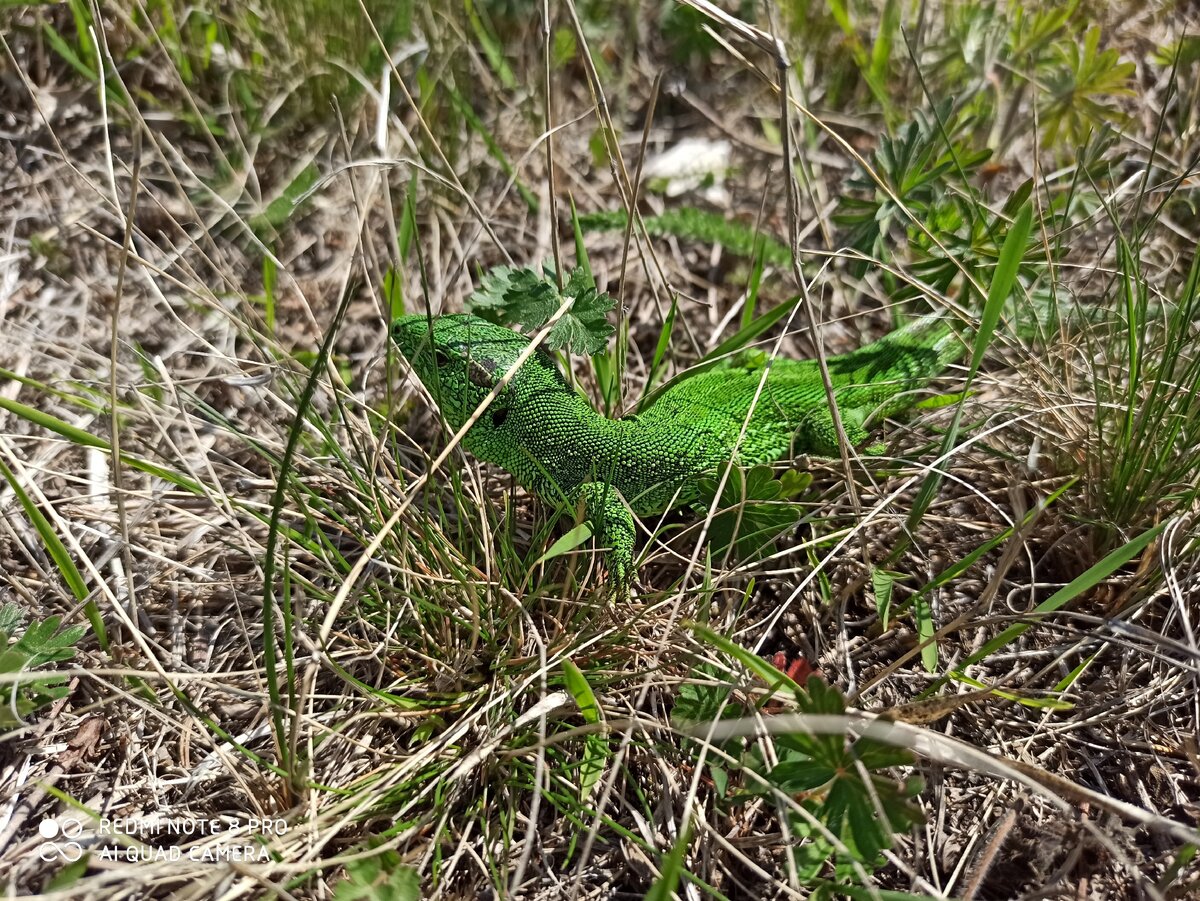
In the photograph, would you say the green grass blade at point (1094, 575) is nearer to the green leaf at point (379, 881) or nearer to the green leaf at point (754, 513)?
the green leaf at point (754, 513)

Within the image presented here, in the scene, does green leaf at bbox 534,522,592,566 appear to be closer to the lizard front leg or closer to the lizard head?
the lizard front leg

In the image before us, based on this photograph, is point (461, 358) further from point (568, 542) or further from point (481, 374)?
point (568, 542)

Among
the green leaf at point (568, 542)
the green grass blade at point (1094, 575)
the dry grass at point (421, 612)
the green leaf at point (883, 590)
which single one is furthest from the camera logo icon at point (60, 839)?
the green grass blade at point (1094, 575)

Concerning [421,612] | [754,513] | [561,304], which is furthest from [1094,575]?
[421,612]

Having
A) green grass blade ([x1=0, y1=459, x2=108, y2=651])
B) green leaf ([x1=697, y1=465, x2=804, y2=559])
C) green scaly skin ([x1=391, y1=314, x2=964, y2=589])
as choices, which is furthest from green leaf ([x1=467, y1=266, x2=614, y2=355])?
green grass blade ([x1=0, y1=459, x2=108, y2=651])

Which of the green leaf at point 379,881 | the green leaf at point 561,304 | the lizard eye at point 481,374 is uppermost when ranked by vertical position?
the green leaf at point 561,304
